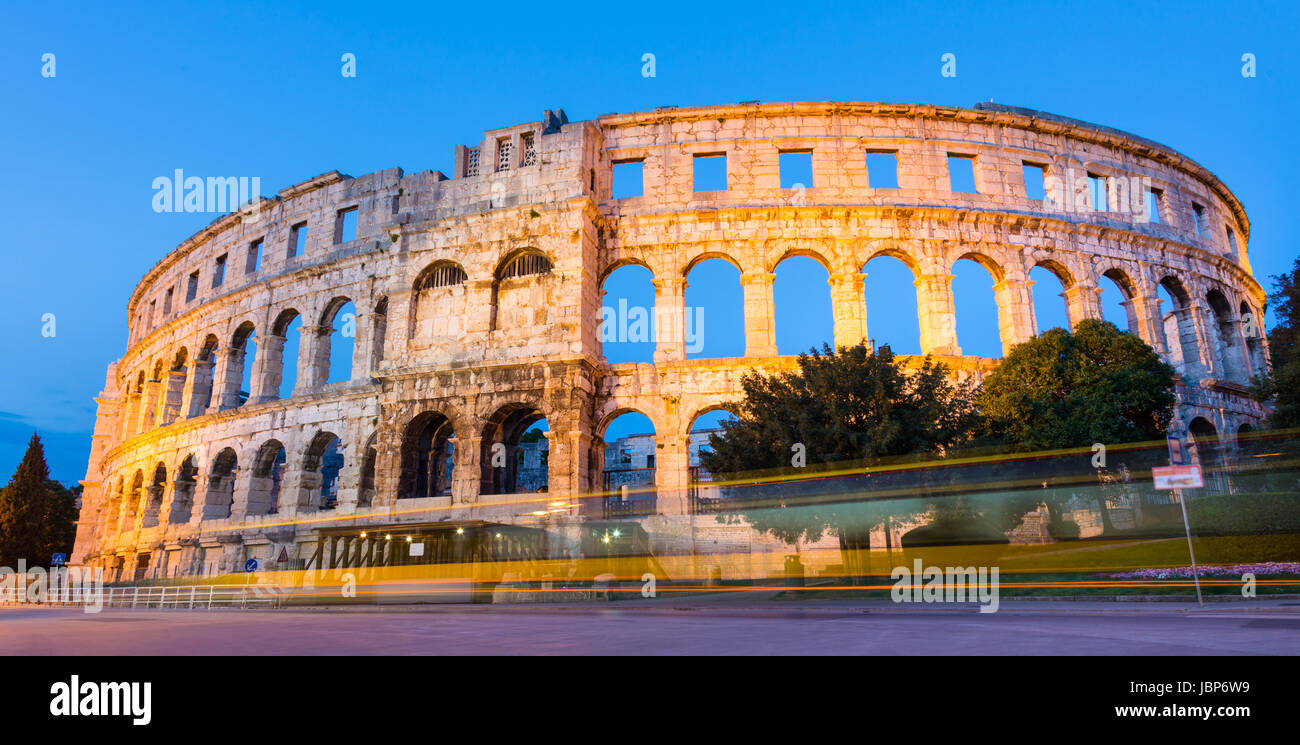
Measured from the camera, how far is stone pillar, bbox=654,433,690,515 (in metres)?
22.9

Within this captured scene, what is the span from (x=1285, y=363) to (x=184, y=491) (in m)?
40.6

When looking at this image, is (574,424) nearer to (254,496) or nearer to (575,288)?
(575,288)

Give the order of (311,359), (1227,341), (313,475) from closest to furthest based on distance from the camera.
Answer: (313,475) → (311,359) → (1227,341)

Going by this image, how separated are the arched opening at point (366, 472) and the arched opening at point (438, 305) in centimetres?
445

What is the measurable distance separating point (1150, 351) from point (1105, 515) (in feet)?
15.3

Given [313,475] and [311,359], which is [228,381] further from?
[313,475]

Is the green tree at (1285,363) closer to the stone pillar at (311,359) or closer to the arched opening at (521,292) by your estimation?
the arched opening at (521,292)

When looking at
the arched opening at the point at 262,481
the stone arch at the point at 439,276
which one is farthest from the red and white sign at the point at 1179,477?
the arched opening at the point at 262,481

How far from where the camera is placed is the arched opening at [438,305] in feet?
82.3

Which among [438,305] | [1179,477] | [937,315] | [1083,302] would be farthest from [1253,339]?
[438,305]

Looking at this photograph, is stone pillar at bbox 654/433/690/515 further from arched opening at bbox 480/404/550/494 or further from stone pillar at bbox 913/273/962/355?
stone pillar at bbox 913/273/962/355

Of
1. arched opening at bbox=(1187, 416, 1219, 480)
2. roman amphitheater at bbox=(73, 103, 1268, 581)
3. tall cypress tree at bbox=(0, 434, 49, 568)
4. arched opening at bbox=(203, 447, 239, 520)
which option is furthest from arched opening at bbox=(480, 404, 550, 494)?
tall cypress tree at bbox=(0, 434, 49, 568)

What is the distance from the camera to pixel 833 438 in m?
16.6

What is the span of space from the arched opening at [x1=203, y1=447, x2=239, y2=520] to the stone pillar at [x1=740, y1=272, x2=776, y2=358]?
21450 millimetres
